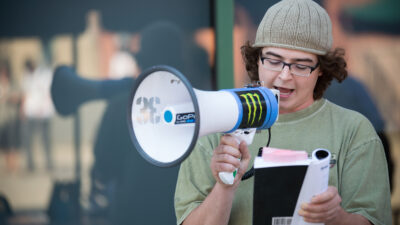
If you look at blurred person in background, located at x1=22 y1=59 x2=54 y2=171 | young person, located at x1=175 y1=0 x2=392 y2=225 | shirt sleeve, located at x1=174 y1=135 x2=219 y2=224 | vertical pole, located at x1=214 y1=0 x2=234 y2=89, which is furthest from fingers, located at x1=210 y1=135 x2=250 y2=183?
blurred person in background, located at x1=22 y1=59 x2=54 y2=171

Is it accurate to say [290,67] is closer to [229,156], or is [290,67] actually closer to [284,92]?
[284,92]

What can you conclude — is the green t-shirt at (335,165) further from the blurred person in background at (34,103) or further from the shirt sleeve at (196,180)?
the blurred person in background at (34,103)

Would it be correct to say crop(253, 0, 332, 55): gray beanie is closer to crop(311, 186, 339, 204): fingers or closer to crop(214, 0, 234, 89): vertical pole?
crop(311, 186, 339, 204): fingers

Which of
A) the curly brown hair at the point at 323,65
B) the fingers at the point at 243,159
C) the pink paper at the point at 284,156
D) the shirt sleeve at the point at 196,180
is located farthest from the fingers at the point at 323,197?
the curly brown hair at the point at 323,65

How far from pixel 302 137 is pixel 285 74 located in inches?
9.1

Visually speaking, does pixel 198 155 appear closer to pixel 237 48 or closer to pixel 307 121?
pixel 307 121

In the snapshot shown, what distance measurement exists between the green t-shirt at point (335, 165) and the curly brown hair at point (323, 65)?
0.51ft

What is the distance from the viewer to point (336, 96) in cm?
378

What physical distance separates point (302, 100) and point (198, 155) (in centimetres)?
42

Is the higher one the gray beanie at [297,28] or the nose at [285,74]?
the gray beanie at [297,28]

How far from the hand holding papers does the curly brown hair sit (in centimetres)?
49

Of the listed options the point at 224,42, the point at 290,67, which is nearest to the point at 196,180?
the point at 290,67

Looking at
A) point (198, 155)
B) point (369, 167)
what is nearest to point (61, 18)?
point (198, 155)

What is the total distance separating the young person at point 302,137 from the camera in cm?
191
